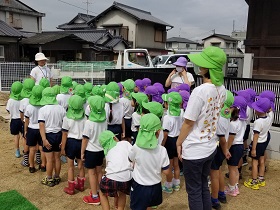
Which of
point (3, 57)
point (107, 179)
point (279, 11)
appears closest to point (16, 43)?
point (3, 57)

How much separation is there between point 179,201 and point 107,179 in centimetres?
146

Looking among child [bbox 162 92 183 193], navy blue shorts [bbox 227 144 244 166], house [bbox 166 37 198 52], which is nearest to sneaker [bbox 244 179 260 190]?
navy blue shorts [bbox 227 144 244 166]

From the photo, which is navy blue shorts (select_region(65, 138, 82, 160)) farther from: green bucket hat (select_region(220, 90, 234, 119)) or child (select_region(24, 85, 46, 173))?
green bucket hat (select_region(220, 90, 234, 119))

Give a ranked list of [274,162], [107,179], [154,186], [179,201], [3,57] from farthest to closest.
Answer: [3,57] → [274,162] → [179,201] → [107,179] → [154,186]

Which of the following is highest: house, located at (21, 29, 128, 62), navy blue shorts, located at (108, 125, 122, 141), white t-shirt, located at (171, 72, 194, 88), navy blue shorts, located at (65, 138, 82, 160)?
house, located at (21, 29, 128, 62)

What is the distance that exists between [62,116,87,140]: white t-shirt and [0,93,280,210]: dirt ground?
93cm

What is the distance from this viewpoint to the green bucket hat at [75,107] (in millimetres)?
3832

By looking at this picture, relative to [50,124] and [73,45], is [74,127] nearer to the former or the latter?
[50,124]

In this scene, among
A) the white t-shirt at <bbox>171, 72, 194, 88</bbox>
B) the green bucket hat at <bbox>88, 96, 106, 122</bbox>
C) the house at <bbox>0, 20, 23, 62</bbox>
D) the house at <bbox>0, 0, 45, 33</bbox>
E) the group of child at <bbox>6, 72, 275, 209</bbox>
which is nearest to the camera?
the group of child at <bbox>6, 72, 275, 209</bbox>

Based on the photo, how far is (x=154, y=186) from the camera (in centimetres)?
283

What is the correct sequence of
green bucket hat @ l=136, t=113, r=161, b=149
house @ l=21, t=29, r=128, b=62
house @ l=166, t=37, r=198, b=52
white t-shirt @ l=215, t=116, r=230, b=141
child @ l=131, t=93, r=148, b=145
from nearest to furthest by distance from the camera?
green bucket hat @ l=136, t=113, r=161, b=149
white t-shirt @ l=215, t=116, r=230, b=141
child @ l=131, t=93, r=148, b=145
house @ l=21, t=29, r=128, b=62
house @ l=166, t=37, r=198, b=52

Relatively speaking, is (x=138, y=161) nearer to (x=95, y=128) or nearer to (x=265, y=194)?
(x=95, y=128)

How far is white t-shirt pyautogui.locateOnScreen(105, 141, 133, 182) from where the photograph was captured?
3.01m

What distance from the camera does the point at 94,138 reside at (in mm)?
3668
